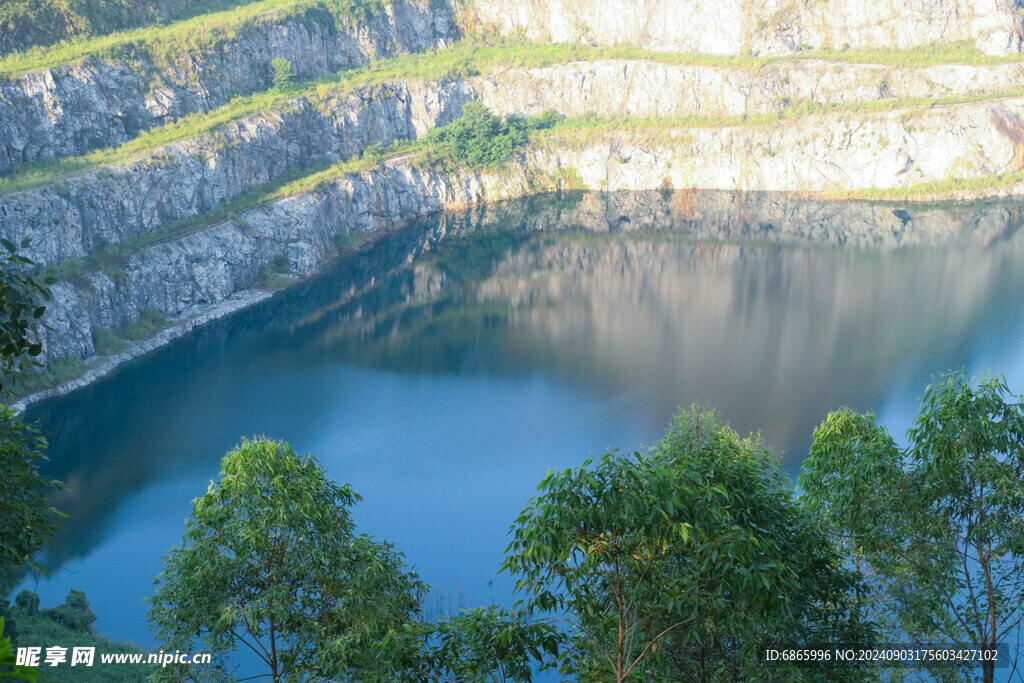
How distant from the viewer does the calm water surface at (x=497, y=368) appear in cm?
3375

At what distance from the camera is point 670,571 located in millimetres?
12773

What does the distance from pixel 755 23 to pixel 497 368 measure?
5812 cm

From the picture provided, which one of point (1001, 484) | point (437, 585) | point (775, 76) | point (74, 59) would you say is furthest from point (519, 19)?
point (1001, 484)

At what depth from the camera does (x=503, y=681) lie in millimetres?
13531

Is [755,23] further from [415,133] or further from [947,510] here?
[947,510]

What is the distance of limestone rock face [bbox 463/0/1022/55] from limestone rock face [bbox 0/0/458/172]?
1133cm

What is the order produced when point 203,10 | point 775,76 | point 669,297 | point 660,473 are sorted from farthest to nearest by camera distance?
1. point 775,76
2. point 203,10
3. point 669,297
4. point 660,473

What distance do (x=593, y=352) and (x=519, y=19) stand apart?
187ft

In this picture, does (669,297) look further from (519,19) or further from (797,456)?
(519,19)

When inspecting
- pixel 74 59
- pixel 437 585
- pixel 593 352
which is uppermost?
pixel 74 59

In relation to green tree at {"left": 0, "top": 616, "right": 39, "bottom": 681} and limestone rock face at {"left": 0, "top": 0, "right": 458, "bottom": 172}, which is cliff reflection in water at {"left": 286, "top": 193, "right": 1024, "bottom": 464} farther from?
green tree at {"left": 0, "top": 616, "right": 39, "bottom": 681}

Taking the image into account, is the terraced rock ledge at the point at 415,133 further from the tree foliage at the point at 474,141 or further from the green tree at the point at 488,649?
the green tree at the point at 488,649

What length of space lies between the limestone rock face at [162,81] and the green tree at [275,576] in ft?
147

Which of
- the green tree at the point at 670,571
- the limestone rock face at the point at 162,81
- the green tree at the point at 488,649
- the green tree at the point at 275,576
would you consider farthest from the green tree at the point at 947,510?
→ the limestone rock face at the point at 162,81
